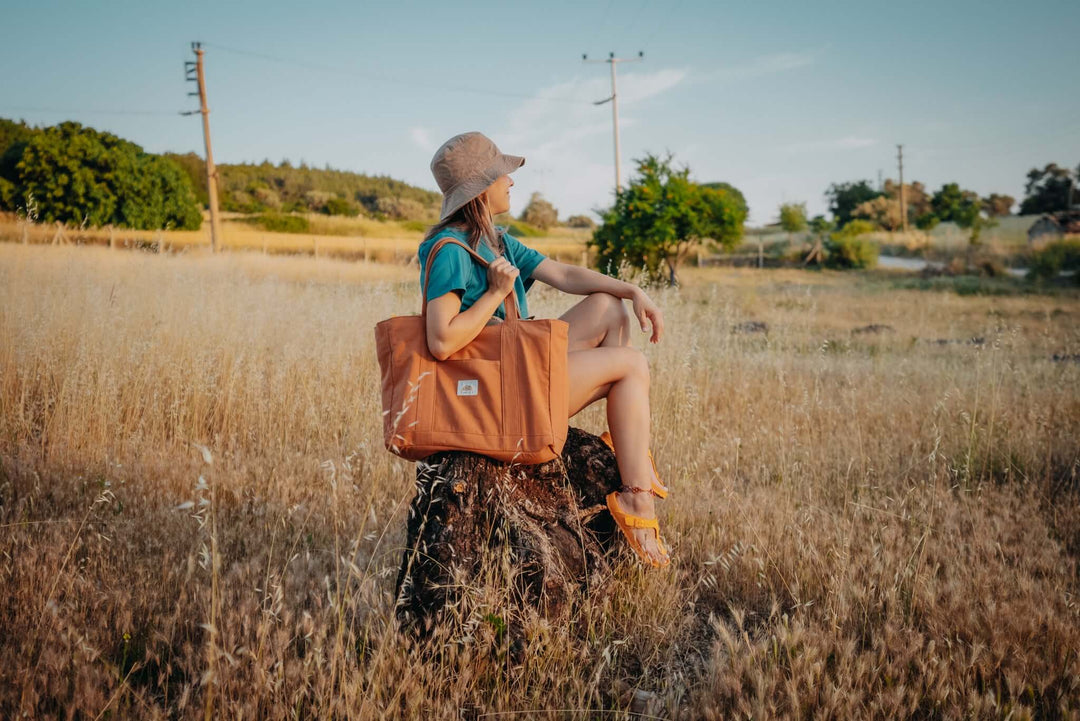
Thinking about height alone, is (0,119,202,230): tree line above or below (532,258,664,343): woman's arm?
above

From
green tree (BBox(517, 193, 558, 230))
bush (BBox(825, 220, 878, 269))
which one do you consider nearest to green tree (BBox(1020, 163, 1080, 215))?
bush (BBox(825, 220, 878, 269))

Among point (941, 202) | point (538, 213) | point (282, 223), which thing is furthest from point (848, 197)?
point (282, 223)

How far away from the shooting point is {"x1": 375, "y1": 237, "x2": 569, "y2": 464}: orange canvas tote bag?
216 cm

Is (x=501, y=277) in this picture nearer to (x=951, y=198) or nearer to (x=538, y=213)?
(x=538, y=213)

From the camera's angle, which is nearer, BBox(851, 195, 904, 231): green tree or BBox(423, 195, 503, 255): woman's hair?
BBox(423, 195, 503, 255): woman's hair

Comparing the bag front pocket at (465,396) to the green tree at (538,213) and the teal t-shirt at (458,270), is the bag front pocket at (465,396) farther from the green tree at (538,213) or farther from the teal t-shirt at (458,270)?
the green tree at (538,213)

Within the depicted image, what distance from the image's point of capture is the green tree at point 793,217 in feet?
153

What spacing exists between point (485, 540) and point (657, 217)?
16306mm

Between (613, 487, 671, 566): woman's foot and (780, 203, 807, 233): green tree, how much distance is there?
4870 centimetres

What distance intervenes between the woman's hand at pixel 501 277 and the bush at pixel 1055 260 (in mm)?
28941

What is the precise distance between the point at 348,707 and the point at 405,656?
348 mm

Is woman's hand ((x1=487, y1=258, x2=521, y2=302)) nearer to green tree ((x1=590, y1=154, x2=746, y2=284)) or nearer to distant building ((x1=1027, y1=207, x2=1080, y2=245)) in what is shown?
green tree ((x1=590, y1=154, x2=746, y2=284))

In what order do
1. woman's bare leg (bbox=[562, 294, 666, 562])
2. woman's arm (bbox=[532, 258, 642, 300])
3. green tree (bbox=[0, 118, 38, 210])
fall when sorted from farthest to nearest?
green tree (bbox=[0, 118, 38, 210])
woman's arm (bbox=[532, 258, 642, 300])
woman's bare leg (bbox=[562, 294, 666, 562])

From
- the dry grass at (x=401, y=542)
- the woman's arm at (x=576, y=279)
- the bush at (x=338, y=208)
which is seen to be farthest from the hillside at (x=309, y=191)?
the woman's arm at (x=576, y=279)
